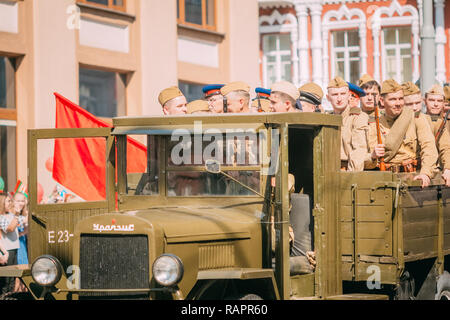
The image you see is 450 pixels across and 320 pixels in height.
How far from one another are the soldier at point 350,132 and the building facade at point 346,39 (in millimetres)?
20141

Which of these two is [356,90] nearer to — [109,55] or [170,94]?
[170,94]

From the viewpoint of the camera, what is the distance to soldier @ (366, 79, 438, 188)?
9.51 metres

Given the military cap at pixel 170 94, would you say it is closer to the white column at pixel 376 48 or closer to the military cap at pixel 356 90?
the military cap at pixel 356 90

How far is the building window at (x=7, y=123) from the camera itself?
1542 centimetres

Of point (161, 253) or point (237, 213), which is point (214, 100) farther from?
point (161, 253)

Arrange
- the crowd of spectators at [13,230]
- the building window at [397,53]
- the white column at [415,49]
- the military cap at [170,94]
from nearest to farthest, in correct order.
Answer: the military cap at [170,94] → the crowd of spectators at [13,230] → the white column at [415,49] → the building window at [397,53]

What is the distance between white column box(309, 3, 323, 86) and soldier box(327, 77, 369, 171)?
2056 cm

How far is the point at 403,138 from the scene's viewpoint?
9.59 metres

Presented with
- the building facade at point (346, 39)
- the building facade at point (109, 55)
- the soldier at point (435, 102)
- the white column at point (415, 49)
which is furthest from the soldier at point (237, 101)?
the white column at point (415, 49)

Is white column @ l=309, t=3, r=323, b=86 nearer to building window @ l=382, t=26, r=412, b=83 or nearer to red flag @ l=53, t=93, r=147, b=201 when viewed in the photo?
building window @ l=382, t=26, r=412, b=83

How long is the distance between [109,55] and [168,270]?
1099cm

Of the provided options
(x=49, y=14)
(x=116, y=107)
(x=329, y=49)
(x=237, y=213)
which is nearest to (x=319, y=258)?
(x=237, y=213)

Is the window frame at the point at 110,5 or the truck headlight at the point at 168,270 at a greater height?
the window frame at the point at 110,5

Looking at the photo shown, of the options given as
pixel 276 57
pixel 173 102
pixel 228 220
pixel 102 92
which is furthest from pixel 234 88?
pixel 276 57
